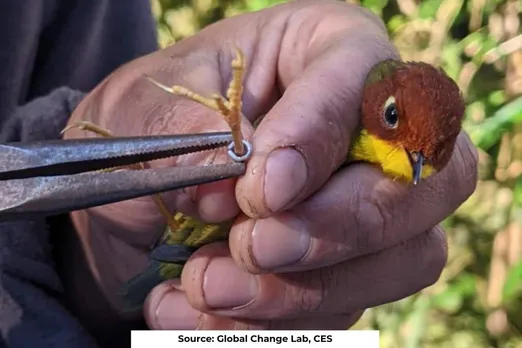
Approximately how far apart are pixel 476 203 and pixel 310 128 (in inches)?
37.8

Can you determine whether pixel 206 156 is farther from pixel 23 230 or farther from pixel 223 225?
pixel 23 230

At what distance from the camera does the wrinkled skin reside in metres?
0.77

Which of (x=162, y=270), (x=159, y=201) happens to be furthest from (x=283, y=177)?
(x=162, y=270)

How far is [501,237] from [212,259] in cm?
87

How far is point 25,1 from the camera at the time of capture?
3.98ft

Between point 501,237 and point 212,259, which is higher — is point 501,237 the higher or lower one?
the lower one

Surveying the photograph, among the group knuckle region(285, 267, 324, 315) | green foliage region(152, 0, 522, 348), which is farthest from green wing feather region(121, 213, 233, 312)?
green foliage region(152, 0, 522, 348)

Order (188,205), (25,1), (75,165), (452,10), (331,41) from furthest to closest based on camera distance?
1. (452,10)
2. (25,1)
3. (331,41)
4. (188,205)
5. (75,165)

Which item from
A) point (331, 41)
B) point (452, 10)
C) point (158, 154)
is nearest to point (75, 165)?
point (158, 154)

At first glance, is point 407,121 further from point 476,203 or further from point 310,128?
point 476,203

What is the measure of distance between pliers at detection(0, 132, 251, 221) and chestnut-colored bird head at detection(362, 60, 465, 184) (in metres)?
0.28

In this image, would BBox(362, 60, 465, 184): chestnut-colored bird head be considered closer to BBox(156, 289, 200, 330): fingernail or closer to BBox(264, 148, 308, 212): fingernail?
BBox(264, 148, 308, 212): fingernail

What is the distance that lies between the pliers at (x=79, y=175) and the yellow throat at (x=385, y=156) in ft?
0.88

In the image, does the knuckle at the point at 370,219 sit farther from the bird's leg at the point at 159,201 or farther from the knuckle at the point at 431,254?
the bird's leg at the point at 159,201
